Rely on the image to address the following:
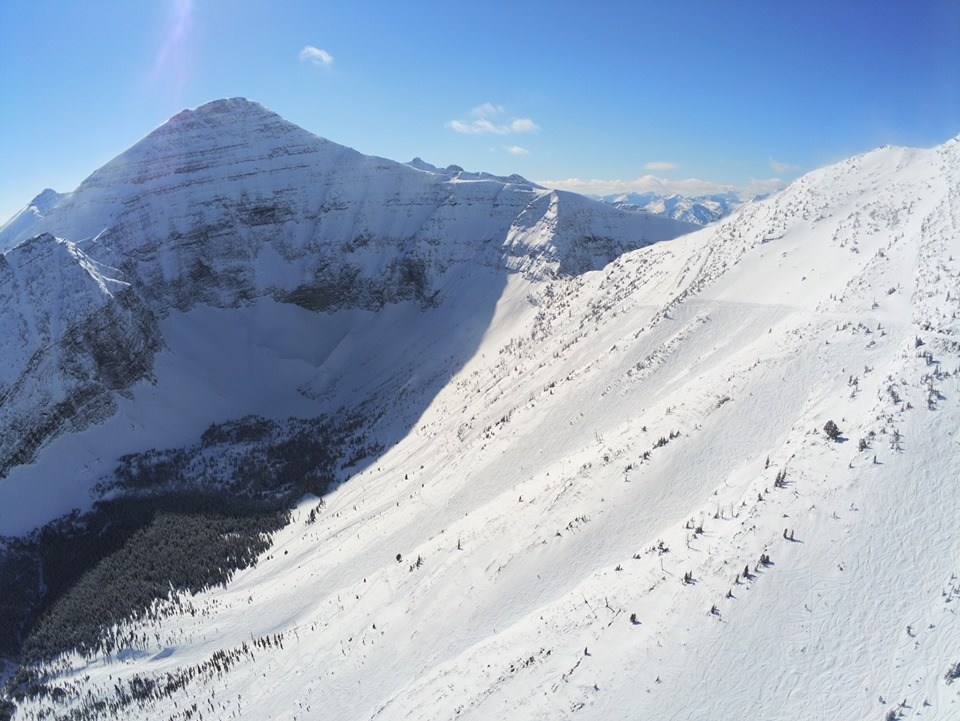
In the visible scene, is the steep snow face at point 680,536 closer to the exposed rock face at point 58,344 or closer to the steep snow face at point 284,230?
the exposed rock face at point 58,344

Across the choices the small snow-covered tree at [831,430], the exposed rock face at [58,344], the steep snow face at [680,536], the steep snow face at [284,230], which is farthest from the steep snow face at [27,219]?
the small snow-covered tree at [831,430]

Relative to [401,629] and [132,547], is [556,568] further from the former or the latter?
[132,547]

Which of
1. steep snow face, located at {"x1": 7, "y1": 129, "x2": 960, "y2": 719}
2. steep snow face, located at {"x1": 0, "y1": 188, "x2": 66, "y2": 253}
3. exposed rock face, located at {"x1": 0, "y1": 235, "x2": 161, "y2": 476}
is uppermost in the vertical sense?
steep snow face, located at {"x1": 0, "y1": 188, "x2": 66, "y2": 253}

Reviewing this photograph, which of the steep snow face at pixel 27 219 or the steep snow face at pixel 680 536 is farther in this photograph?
the steep snow face at pixel 27 219

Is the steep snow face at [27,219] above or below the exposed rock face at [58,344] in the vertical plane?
above

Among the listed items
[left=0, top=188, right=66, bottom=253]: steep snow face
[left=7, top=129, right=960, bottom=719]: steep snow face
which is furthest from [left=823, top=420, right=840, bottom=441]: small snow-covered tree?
[left=0, top=188, right=66, bottom=253]: steep snow face

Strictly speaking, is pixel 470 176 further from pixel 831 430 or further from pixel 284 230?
pixel 831 430

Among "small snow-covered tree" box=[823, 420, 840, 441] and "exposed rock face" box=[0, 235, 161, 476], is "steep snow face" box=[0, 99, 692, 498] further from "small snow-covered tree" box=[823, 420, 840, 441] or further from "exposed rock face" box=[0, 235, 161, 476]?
"small snow-covered tree" box=[823, 420, 840, 441]
